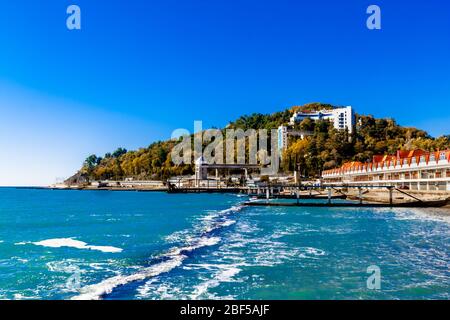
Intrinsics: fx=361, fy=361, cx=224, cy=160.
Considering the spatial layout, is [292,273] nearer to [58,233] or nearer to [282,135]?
[58,233]

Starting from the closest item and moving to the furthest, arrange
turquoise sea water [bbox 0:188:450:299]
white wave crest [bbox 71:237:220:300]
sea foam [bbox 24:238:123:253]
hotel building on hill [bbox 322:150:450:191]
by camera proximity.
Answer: white wave crest [bbox 71:237:220:300], turquoise sea water [bbox 0:188:450:299], sea foam [bbox 24:238:123:253], hotel building on hill [bbox 322:150:450:191]

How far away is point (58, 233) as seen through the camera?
35.9m

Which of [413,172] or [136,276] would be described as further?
[413,172]

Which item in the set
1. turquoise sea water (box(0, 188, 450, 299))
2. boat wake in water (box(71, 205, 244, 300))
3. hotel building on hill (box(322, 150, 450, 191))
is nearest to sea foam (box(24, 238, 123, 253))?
turquoise sea water (box(0, 188, 450, 299))

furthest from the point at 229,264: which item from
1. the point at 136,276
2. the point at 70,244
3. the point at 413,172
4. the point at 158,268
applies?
the point at 413,172

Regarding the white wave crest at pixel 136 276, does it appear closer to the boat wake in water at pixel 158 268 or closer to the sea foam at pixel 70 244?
the boat wake in water at pixel 158 268

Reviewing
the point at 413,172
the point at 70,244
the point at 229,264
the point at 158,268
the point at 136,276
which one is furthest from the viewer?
the point at 413,172

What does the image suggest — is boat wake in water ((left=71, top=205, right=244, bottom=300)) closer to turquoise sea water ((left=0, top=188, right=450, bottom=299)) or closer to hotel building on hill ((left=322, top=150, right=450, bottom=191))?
turquoise sea water ((left=0, top=188, right=450, bottom=299))

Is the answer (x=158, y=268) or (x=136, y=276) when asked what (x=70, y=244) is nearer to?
(x=158, y=268)

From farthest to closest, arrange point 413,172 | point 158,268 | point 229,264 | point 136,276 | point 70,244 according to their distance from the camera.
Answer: point 413,172, point 70,244, point 229,264, point 158,268, point 136,276

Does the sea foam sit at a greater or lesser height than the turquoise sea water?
lesser

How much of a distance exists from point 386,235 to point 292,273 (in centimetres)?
1626

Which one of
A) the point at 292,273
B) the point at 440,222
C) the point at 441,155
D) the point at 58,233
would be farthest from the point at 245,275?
the point at 441,155

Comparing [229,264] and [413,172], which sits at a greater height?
[413,172]
